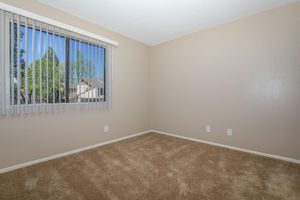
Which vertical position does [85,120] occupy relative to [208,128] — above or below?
above

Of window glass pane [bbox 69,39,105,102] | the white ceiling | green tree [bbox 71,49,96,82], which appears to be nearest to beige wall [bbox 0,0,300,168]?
the white ceiling

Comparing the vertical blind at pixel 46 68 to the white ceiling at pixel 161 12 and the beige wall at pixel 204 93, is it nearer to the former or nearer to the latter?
the beige wall at pixel 204 93

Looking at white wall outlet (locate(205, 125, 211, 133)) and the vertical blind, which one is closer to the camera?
the vertical blind

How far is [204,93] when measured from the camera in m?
2.89

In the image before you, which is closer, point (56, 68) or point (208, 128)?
point (56, 68)

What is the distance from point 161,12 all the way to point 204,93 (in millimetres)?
1705

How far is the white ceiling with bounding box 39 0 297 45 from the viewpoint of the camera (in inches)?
81.7

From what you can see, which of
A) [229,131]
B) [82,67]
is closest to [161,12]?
A: [82,67]

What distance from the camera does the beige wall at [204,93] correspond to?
2033 millimetres

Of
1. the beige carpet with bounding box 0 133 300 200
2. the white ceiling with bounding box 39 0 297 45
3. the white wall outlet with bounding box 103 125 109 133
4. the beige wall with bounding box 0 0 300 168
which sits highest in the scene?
the white ceiling with bounding box 39 0 297 45

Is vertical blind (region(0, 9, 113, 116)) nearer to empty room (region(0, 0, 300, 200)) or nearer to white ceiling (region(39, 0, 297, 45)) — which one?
empty room (region(0, 0, 300, 200))

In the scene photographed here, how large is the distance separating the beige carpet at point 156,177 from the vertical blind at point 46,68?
862 millimetres

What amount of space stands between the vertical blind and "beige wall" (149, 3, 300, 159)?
69.9 inches

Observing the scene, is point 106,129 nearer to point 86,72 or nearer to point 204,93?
point 86,72
